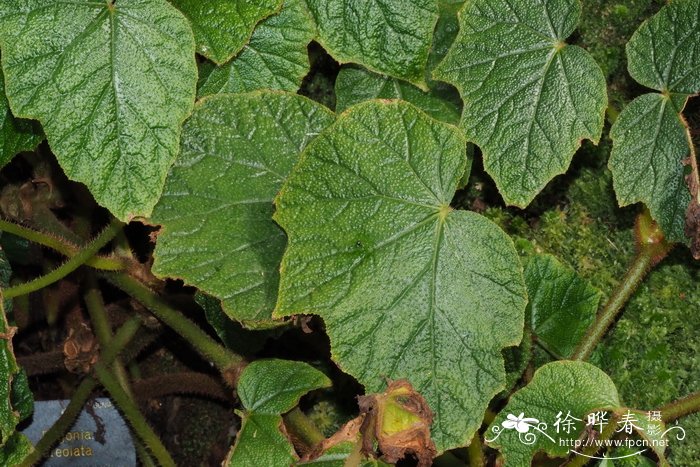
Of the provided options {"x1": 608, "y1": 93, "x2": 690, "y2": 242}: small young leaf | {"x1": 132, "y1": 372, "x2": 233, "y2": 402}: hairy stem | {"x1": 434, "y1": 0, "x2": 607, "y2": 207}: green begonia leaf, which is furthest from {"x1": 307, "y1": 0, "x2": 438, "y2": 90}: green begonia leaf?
{"x1": 132, "y1": 372, "x2": 233, "y2": 402}: hairy stem

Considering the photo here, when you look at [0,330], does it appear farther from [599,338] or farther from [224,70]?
[599,338]

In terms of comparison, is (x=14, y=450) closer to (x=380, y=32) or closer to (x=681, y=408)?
(x=380, y=32)

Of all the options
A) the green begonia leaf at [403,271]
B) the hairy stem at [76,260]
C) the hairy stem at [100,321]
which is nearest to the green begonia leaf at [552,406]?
the green begonia leaf at [403,271]

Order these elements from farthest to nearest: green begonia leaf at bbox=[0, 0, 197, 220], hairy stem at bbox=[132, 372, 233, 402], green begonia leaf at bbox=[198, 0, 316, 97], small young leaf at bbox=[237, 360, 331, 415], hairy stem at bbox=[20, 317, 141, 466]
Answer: hairy stem at bbox=[132, 372, 233, 402] < hairy stem at bbox=[20, 317, 141, 466] < green begonia leaf at bbox=[198, 0, 316, 97] < small young leaf at bbox=[237, 360, 331, 415] < green begonia leaf at bbox=[0, 0, 197, 220]

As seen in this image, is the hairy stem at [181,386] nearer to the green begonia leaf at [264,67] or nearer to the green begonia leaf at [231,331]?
the green begonia leaf at [231,331]

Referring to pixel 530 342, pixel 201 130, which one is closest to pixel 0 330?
pixel 201 130

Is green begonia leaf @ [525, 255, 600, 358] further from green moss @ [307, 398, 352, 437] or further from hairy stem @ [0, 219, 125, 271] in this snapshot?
hairy stem @ [0, 219, 125, 271]
